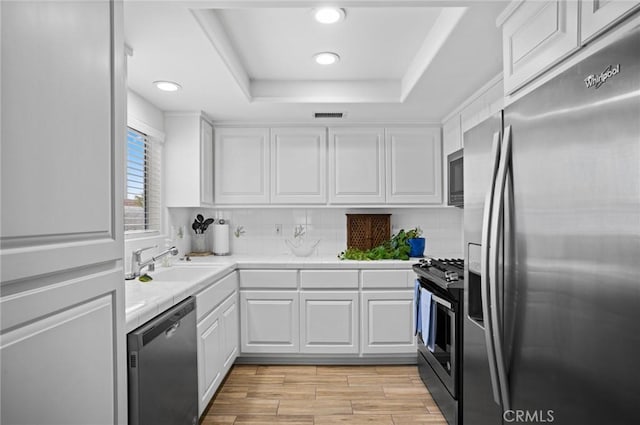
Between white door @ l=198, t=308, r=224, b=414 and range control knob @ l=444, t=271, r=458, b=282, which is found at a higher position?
range control knob @ l=444, t=271, r=458, b=282

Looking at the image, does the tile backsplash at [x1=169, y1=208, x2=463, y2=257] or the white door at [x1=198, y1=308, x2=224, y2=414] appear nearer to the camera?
the white door at [x1=198, y1=308, x2=224, y2=414]

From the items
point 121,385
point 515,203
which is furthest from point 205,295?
point 515,203

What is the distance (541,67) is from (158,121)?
284 centimetres

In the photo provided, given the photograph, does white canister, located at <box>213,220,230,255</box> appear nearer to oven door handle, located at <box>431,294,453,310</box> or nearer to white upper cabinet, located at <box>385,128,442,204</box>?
white upper cabinet, located at <box>385,128,442,204</box>

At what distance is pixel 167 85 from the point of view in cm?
257

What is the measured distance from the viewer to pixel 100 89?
3.09 feet

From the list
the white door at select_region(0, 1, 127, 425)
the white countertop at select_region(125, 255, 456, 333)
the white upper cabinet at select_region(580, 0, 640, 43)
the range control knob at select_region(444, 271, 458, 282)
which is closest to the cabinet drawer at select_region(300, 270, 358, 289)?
the white countertop at select_region(125, 255, 456, 333)

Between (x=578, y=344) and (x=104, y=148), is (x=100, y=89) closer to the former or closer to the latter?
(x=104, y=148)

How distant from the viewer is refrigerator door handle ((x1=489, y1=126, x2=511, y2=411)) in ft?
3.98

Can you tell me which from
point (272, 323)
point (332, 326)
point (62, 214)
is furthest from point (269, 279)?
point (62, 214)

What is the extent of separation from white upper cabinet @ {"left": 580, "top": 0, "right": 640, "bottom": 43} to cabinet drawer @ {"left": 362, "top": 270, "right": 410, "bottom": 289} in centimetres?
230

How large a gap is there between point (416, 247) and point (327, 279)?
99cm

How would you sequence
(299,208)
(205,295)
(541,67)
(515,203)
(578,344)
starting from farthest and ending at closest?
(299,208) < (205,295) < (541,67) < (515,203) < (578,344)

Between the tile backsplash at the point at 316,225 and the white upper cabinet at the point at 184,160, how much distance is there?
58 centimetres
